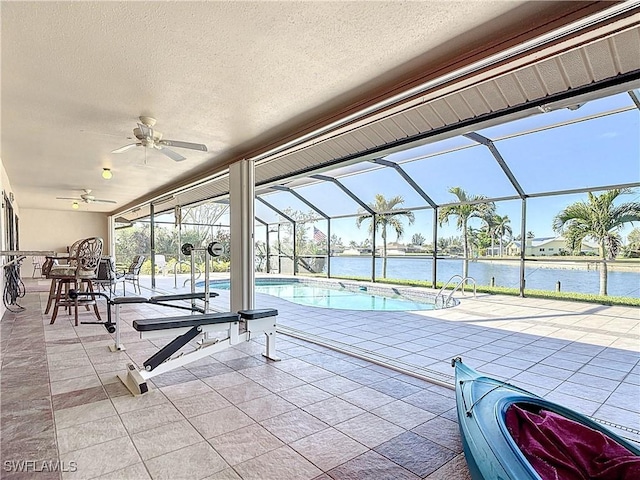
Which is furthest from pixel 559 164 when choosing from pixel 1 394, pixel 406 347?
pixel 1 394

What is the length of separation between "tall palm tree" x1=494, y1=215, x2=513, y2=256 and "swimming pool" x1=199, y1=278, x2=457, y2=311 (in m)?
2.47

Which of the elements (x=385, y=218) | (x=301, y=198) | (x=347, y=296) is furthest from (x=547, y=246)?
(x=301, y=198)

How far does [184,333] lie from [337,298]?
19.6ft

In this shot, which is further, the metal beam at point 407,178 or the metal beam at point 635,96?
the metal beam at point 407,178

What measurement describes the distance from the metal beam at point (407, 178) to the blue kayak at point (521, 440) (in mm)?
5650

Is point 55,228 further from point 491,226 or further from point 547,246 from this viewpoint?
point 547,246

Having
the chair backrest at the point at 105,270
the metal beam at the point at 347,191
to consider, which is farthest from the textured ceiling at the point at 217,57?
the metal beam at the point at 347,191

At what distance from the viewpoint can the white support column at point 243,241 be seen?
470 cm

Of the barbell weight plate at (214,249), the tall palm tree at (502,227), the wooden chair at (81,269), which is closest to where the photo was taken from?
the barbell weight plate at (214,249)

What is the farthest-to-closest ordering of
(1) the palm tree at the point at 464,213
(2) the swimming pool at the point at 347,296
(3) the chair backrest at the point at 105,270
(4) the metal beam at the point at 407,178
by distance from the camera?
(1) the palm tree at the point at 464,213 < (2) the swimming pool at the point at 347,296 < (4) the metal beam at the point at 407,178 < (3) the chair backrest at the point at 105,270

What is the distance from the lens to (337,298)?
29.0 ft

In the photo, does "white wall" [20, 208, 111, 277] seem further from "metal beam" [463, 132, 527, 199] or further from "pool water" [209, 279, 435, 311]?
"metal beam" [463, 132, 527, 199]

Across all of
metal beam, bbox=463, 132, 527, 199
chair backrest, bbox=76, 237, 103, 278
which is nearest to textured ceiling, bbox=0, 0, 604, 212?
chair backrest, bbox=76, 237, 103, 278

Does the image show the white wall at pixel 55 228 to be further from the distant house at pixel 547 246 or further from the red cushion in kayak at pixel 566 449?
the red cushion in kayak at pixel 566 449
